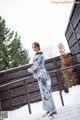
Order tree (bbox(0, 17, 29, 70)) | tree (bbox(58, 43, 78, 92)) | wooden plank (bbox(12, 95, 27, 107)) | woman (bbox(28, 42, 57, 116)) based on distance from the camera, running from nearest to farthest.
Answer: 1. woman (bbox(28, 42, 57, 116))
2. tree (bbox(58, 43, 78, 92))
3. wooden plank (bbox(12, 95, 27, 107))
4. tree (bbox(0, 17, 29, 70))

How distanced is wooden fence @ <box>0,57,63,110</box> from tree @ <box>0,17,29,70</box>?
11.5 metres

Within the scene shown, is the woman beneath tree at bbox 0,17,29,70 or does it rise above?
beneath

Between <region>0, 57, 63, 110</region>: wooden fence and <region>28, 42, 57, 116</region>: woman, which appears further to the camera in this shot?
<region>0, 57, 63, 110</region>: wooden fence

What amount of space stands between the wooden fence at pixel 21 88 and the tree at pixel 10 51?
1146cm

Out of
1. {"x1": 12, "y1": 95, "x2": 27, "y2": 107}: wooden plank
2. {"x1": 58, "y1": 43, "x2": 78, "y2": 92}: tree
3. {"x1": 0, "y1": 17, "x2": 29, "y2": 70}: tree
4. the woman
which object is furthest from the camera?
{"x1": 0, "y1": 17, "x2": 29, "y2": 70}: tree

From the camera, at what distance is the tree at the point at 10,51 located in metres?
22.7

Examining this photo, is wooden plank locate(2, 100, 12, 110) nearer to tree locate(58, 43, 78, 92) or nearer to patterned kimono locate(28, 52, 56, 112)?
tree locate(58, 43, 78, 92)

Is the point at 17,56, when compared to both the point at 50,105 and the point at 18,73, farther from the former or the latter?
the point at 50,105

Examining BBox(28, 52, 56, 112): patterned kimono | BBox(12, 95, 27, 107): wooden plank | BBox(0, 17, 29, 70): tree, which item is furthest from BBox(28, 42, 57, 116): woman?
BBox(0, 17, 29, 70): tree

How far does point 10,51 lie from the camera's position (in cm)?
2341

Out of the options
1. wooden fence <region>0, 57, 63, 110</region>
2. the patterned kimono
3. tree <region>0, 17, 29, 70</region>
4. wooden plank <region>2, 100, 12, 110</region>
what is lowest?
the patterned kimono

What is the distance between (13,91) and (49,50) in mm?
105723

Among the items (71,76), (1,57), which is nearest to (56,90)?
(71,76)

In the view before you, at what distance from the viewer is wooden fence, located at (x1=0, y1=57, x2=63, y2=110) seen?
9984 millimetres
